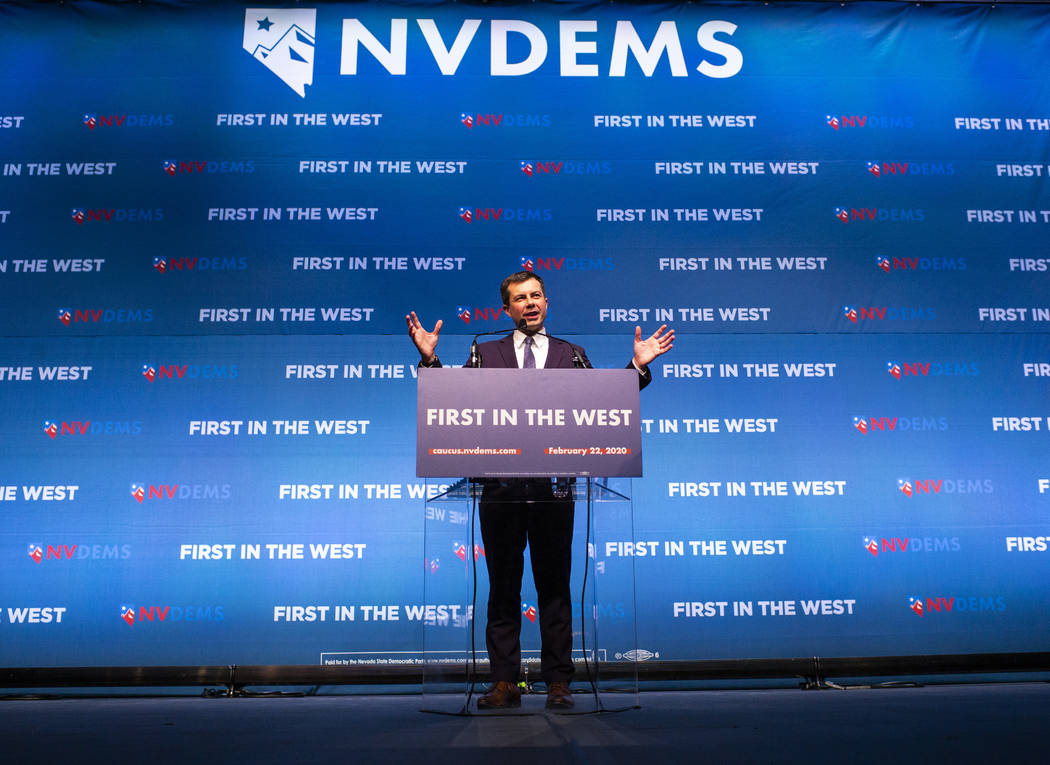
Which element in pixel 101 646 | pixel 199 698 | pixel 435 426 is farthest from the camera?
pixel 101 646

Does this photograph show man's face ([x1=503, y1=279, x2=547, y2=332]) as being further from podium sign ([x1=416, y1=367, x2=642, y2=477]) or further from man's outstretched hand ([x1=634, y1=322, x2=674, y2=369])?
podium sign ([x1=416, y1=367, x2=642, y2=477])

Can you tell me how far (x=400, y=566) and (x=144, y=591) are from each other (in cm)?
122

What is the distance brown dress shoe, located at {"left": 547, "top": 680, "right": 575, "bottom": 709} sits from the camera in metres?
2.29

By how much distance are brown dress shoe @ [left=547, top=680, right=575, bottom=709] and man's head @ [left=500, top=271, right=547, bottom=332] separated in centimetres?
113

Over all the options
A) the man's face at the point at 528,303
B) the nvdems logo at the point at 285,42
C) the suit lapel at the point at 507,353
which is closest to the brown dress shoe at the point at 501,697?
the suit lapel at the point at 507,353

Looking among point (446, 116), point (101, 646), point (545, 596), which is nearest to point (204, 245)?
point (446, 116)

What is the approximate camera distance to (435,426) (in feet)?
7.32

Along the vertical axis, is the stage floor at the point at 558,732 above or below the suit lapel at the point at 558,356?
below

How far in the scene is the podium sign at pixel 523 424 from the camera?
222cm

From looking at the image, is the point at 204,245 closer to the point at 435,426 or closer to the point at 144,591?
the point at 144,591

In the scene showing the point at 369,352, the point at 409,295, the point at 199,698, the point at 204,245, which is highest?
the point at 204,245

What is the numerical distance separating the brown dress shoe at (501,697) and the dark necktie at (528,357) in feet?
3.34

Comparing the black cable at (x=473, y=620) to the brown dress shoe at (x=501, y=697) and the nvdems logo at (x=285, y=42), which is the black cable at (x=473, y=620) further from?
the nvdems logo at (x=285, y=42)

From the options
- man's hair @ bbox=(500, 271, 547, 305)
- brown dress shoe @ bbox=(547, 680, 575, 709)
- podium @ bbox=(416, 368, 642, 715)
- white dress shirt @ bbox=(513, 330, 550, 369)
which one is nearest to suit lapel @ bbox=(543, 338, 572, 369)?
white dress shirt @ bbox=(513, 330, 550, 369)
